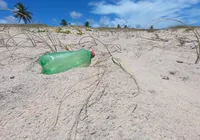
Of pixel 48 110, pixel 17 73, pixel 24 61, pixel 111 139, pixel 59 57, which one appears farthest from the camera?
pixel 24 61

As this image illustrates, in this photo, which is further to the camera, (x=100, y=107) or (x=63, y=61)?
(x=63, y=61)

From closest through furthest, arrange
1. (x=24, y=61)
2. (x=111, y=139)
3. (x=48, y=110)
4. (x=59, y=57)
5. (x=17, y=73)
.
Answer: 1. (x=111, y=139)
2. (x=48, y=110)
3. (x=17, y=73)
4. (x=59, y=57)
5. (x=24, y=61)

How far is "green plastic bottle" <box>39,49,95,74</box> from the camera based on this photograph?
1111mm

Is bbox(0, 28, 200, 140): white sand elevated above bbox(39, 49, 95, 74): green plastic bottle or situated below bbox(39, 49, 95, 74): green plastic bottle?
below

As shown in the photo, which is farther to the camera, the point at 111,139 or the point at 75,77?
the point at 75,77

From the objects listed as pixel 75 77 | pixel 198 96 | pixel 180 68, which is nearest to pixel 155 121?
pixel 198 96

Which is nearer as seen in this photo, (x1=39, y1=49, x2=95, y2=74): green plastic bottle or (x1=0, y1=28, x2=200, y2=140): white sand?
(x1=0, y1=28, x2=200, y2=140): white sand

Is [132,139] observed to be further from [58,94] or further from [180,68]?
[180,68]

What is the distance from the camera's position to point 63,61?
1.18 m

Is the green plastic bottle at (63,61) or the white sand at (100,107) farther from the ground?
the green plastic bottle at (63,61)

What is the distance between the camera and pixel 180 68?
1245mm

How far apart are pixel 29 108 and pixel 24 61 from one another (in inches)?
30.9

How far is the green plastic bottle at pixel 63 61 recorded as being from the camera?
3.64 feet

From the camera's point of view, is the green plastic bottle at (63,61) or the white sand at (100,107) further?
the green plastic bottle at (63,61)
